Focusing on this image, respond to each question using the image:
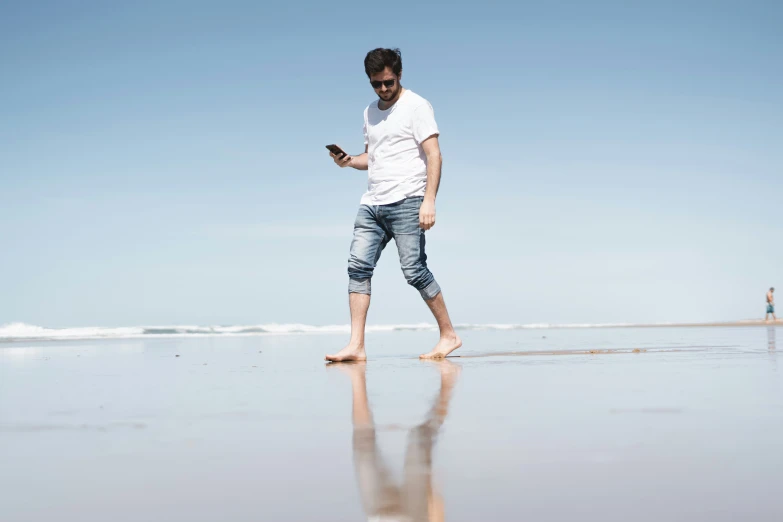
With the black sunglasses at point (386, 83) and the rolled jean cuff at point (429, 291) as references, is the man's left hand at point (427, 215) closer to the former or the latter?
the rolled jean cuff at point (429, 291)

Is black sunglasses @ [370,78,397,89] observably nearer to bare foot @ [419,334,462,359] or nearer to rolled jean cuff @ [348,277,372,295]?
rolled jean cuff @ [348,277,372,295]

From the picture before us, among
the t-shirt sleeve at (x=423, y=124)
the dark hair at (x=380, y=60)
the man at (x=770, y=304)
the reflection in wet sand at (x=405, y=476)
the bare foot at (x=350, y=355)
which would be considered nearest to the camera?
the reflection in wet sand at (x=405, y=476)

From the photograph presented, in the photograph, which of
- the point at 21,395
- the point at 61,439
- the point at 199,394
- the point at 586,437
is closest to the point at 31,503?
the point at 61,439

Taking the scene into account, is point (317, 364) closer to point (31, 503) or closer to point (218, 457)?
point (218, 457)

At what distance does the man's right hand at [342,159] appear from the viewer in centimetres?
504

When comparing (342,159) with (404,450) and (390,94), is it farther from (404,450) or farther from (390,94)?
(404,450)

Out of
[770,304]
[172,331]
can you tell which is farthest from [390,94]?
[770,304]

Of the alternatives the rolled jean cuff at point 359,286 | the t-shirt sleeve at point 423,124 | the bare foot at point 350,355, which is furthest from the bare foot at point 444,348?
the t-shirt sleeve at point 423,124

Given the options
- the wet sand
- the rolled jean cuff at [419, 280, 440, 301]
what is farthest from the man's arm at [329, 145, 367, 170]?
the wet sand

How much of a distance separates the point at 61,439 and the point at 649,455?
1.35m

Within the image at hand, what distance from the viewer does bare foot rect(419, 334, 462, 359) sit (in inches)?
181

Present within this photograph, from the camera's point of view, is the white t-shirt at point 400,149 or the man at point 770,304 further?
the man at point 770,304

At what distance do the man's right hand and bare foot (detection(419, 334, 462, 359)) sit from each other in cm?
140

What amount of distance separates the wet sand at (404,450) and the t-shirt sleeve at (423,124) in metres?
2.13
